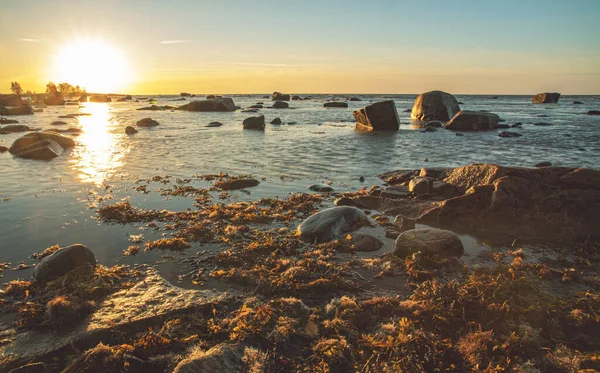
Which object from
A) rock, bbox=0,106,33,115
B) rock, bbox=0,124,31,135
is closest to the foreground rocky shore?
rock, bbox=0,124,31,135

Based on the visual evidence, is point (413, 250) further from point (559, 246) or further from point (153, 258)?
point (153, 258)

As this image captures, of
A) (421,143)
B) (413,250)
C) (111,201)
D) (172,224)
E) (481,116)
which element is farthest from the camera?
(481,116)

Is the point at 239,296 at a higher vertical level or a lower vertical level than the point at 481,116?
lower

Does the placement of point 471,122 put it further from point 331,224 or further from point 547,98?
point 547,98

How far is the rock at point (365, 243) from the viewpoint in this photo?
6.41 m

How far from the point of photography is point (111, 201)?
9.27 meters

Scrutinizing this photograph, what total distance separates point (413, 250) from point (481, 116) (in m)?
30.2

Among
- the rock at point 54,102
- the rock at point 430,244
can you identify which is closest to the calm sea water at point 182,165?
the rock at point 430,244

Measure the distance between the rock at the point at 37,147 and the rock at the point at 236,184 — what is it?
1052 centimetres

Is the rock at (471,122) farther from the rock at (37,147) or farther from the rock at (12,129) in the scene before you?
the rock at (12,129)

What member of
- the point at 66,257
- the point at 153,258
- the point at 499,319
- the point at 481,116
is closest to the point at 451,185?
the point at 499,319

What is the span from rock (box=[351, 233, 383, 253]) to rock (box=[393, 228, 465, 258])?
42cm

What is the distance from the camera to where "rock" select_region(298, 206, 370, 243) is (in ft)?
23.0

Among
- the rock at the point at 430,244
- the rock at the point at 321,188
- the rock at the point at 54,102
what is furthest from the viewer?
the rock at the point at 54,102
